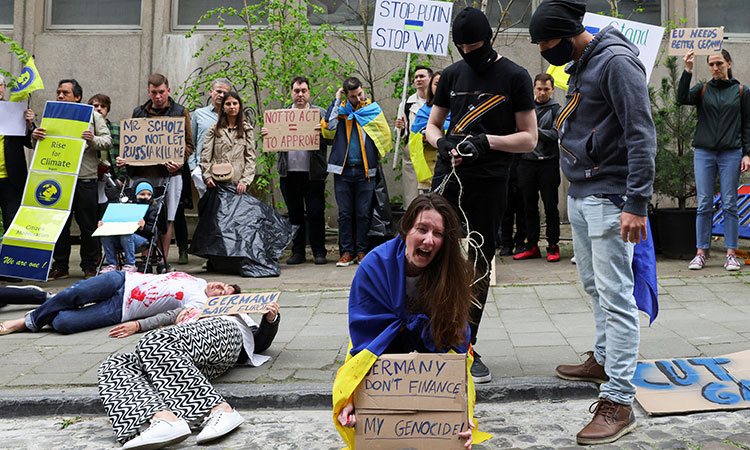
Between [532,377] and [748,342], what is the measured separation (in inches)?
65.2

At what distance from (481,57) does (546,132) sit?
13.4 ft

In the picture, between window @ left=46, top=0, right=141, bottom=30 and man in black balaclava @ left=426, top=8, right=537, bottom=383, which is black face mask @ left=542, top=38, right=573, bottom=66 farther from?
window @ left=46, top=0, right=141, bottom=30

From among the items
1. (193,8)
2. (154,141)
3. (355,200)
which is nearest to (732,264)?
(355,200)

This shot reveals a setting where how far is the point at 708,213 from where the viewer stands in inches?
292

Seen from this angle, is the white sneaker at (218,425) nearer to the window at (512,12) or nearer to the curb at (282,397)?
the curb at (282,397)

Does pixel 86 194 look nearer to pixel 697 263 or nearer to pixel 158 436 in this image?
pixel 158 436

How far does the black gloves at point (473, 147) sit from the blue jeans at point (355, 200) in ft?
14.1

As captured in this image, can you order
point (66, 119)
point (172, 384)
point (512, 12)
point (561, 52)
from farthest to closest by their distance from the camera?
point (512, 12)
point (66, 119)
point (172, 384)
point (561, 52)

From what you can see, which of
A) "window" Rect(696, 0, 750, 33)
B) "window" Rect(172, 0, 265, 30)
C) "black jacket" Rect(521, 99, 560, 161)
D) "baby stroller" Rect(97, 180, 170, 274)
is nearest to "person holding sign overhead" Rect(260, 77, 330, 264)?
"baby stroller" Rect(97, 180, 170, 274)

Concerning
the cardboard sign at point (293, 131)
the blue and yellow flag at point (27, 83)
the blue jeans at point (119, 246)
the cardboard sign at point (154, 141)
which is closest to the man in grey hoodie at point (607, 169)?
the cardboard sign at point (293, 131)

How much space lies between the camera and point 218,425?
12.0ft

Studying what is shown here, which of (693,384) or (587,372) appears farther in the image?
(587,372)

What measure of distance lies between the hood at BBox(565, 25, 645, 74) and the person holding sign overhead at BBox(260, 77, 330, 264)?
501 centimetres

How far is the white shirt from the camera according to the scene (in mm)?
5484
